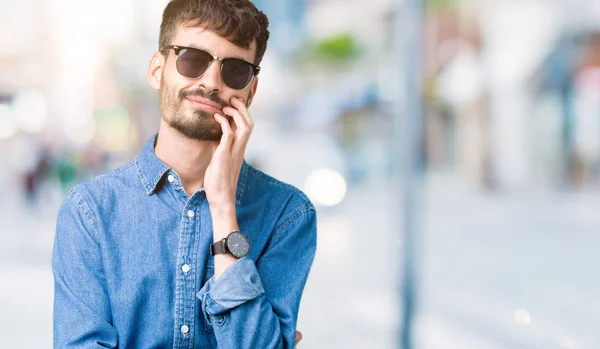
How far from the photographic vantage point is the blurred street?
205 inches

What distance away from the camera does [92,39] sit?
106ft

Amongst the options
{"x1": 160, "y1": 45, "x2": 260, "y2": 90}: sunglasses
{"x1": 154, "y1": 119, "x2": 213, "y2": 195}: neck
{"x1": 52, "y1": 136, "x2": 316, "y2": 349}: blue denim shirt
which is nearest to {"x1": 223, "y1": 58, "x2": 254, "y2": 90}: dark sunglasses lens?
{"x1": 160, "y1": 45, "x2": 260, "y2": 90}: sunglasses

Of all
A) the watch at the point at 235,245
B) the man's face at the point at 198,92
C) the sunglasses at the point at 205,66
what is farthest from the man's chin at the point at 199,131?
the watch at the point at 235,245

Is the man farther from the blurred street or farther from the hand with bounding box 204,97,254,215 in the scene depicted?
the blurred street

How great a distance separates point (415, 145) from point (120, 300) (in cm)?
283

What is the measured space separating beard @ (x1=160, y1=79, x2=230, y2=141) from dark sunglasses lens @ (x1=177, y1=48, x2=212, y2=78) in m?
0.04

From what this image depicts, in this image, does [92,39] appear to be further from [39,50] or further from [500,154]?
[500,154]

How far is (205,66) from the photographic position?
65.6 inches

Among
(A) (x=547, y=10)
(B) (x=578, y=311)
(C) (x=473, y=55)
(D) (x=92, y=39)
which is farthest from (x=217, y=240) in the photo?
(D) (x=92, y=39)

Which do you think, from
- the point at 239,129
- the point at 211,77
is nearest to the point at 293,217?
the point at 239,129

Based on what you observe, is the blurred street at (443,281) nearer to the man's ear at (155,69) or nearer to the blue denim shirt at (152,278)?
the blue denim shirt at (152,278)

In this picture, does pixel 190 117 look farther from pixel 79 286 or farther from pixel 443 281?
pixel 443 281

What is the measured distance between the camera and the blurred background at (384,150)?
19.3 feet

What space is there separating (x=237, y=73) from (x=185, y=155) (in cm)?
21
